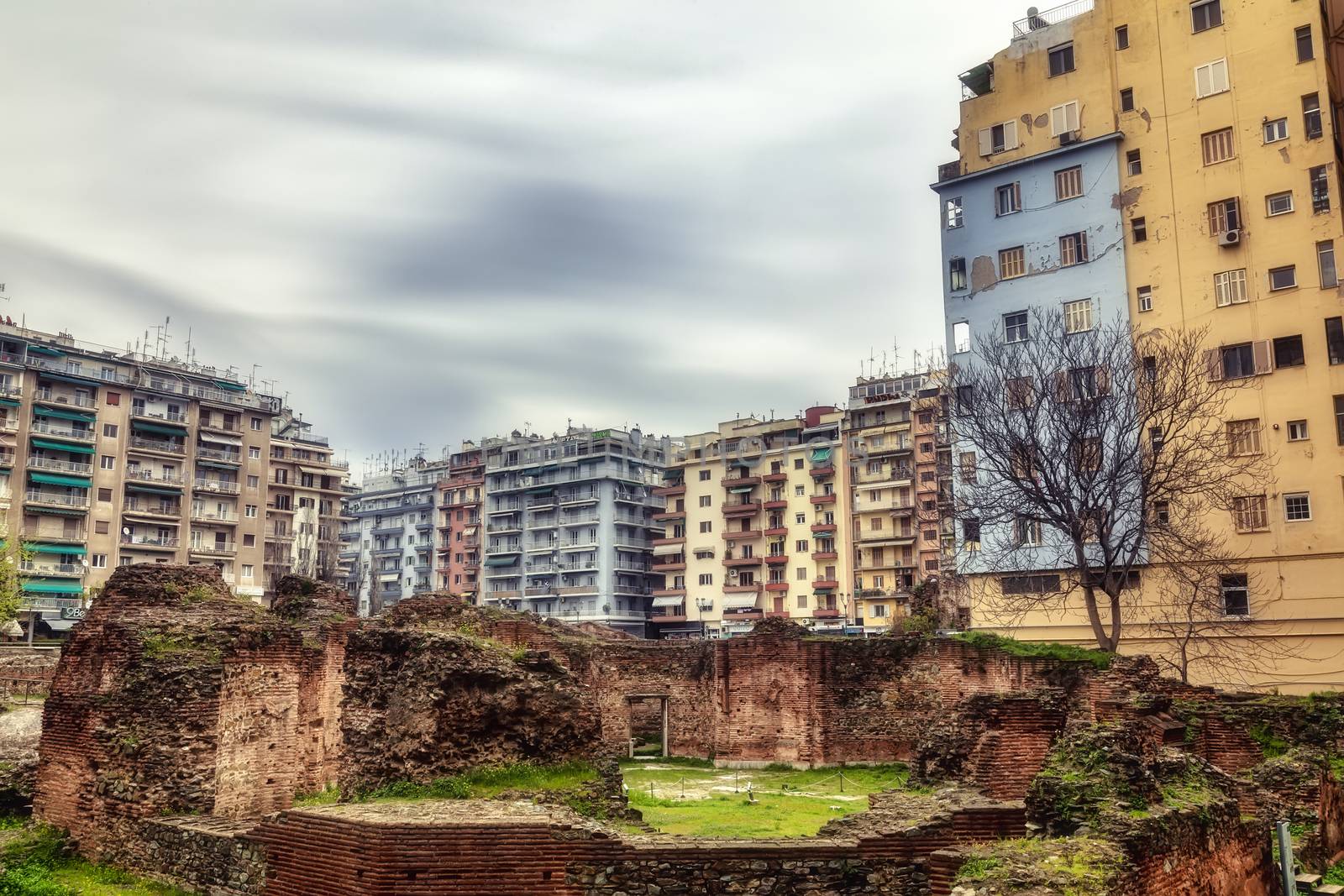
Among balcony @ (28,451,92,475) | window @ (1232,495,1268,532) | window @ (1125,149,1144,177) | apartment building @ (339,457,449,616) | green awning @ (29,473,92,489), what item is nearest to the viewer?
window @ (1232,495,1268,532)

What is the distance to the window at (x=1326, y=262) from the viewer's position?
89.8 feet

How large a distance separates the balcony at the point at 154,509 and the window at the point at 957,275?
158ft

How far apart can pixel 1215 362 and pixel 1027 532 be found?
722 cm

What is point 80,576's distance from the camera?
5700 centimetres

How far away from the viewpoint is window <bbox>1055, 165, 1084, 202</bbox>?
104ft

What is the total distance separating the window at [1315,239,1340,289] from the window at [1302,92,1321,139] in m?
2.86

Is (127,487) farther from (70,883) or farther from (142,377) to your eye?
(70,883)

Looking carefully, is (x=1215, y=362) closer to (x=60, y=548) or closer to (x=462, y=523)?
(x=60, y=548)

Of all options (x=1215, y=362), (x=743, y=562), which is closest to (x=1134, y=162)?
(x=1215, y=362)

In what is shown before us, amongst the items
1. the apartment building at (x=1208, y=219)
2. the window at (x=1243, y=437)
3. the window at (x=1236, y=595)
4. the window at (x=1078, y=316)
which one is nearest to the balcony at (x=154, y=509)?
the apartment building at (x=1208, y=219)

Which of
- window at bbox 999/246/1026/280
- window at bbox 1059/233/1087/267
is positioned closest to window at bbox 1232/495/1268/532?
window at bbox 1059/233/1087/267

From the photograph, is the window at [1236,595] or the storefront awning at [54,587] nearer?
the window at [1236,595]

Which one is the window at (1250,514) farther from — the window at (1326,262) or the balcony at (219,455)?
the balcony at (219,455)

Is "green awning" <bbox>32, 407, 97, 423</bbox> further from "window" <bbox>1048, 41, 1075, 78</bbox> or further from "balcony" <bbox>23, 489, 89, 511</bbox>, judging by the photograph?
"window" <bbox>1048, 41, 1075, 78</bbox>
